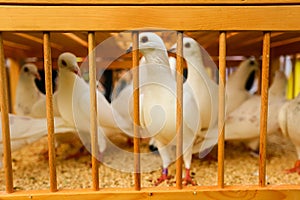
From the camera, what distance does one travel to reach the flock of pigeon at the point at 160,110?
0.94 metres

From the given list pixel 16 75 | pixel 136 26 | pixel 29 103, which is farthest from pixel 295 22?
pixel 16 75

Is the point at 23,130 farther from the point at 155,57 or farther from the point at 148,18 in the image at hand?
the point at 148,18

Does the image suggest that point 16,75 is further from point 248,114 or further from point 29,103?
point 248,114

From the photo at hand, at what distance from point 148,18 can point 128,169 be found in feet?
2.65

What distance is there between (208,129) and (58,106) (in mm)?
714

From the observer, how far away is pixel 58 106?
1310mm

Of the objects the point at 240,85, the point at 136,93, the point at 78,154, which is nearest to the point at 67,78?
the point at 78,154

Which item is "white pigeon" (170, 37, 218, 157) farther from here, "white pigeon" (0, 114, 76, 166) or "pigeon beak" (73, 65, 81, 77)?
"white pigeon" (0, 114, 76, 166)

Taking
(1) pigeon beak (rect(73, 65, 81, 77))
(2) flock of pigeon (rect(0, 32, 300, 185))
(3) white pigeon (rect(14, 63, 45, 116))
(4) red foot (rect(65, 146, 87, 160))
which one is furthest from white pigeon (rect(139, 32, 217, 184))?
(3) white pigeon (rect(14, 63, 45, 116))

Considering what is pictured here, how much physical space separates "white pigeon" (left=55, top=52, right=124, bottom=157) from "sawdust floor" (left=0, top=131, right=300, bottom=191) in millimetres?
164

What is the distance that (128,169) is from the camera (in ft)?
4.10

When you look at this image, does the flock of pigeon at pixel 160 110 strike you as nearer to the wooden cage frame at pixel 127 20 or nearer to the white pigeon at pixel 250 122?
the white pigeon at pixel 250 122

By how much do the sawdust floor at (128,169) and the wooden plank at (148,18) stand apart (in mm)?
650

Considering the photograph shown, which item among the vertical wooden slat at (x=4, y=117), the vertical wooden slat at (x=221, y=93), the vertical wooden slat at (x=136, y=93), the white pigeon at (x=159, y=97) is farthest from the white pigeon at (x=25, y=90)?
the vertical wooden slat at (x=221, y=93)
